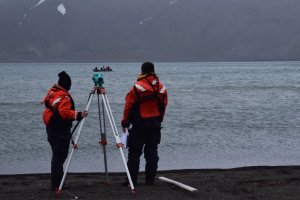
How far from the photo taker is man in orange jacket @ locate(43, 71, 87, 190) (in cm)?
823

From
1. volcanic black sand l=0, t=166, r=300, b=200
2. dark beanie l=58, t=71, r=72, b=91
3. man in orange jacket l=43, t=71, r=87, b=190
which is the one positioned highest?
dark beanie l=58, t=71, r=72, b=91

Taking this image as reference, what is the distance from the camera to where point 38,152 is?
16469 millimetres

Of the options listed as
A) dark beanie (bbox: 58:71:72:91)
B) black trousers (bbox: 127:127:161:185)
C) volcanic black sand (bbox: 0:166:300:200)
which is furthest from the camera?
black trousers (bbox: 127:127:161:185)

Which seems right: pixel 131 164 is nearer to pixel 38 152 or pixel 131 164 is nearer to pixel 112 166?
pixel 112 166

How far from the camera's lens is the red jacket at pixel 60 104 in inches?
323

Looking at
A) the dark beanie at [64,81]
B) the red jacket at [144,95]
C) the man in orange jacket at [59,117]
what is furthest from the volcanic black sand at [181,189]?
the dark beanie at [64,81]

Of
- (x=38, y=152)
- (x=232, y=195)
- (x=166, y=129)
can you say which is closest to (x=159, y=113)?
(x=232, y=195)

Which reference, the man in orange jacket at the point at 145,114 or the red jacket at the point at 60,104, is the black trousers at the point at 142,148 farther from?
the red jacket at the point at 60,104

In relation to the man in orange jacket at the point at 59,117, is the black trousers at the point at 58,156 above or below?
below

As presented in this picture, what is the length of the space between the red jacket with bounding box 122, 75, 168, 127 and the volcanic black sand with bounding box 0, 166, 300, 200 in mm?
995

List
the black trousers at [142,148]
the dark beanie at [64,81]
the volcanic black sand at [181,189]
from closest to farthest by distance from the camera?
the volcanic black sand at [181,189]
the dark beanie at [64,81]
the black trousers at [142,148]

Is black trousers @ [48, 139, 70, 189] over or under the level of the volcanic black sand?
over

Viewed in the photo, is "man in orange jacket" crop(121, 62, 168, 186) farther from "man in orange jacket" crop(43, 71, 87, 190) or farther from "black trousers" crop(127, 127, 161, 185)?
"man in orange jacket" crop(43, 71, 87, 190)

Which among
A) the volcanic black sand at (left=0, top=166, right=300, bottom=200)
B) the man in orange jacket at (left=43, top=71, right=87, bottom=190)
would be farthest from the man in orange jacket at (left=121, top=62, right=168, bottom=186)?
the man in orange jacket at (left=43, top=71, right=87, bottom=190)
